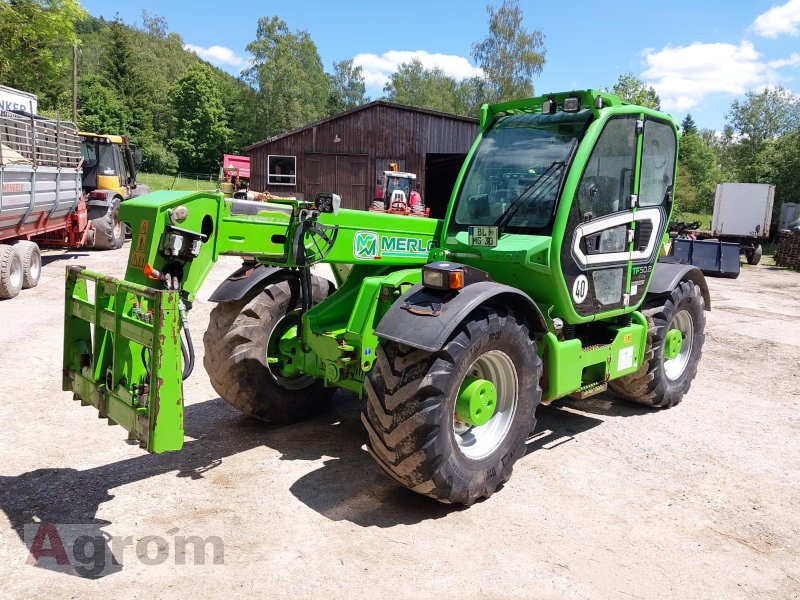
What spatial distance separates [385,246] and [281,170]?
24.6 m

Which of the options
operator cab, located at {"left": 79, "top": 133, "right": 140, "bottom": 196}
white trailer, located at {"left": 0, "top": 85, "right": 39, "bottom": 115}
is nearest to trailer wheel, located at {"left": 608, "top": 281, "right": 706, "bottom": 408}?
operator cab, located at {"left": 79, "top": 133, "right": 140, "bottom": 196}

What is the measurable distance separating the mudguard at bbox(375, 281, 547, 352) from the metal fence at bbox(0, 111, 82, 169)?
870 centimetres

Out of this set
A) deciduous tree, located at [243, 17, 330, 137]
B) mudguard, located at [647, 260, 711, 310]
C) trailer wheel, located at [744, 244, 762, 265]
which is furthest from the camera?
deciduous tree, located at [243, 17, 330, 137]

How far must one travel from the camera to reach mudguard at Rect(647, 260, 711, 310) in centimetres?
588

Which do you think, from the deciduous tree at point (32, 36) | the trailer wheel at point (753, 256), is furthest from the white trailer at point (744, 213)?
the deciduous tree at point (32, 36)

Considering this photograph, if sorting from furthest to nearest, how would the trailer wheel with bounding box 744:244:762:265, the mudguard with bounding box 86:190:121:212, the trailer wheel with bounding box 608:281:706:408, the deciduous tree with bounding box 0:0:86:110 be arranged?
the deciduous tree with bounding box 0:0:86:110, the trailer wheel with bounding box 744:244:762:265, the mudguard with bounding box 86:190:121:212, the trailer wheel with bounding box 608:281:706:408

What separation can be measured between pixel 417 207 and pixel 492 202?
16.2m

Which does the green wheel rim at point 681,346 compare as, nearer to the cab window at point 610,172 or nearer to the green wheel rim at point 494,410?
the cab window at point 610,172

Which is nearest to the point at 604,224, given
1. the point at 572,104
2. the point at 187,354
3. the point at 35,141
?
the point at 572,104

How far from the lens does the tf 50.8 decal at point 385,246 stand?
446cm

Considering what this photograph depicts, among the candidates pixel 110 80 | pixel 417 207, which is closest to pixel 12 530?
pixel 417 207

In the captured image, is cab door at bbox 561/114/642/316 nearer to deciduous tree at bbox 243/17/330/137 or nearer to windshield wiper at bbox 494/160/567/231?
windshield wiper at bbox 494/160/567/231

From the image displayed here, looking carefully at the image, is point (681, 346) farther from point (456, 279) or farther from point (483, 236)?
point (456, 279)

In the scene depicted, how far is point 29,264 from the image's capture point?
36.0 ft
